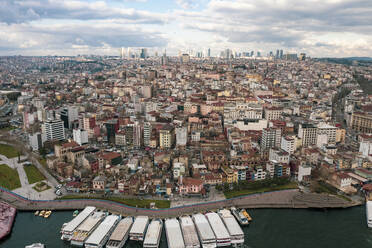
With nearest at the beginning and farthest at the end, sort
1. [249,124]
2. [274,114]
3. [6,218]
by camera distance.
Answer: [6,218] → [249,124] → [274,114]

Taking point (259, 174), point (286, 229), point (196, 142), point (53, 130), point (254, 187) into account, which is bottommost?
point (286, 229)

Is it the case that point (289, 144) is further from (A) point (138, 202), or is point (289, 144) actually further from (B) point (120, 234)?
(B) point (120, 234)

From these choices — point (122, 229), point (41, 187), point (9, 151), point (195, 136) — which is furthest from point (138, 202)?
point (9, 151)

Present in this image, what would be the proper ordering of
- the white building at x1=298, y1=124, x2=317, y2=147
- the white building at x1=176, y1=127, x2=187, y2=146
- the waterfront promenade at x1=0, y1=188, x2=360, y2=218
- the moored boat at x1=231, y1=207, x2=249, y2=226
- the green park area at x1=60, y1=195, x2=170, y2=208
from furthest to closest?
the white building at x1=298, y1=124, x2=317, y2=147 < the white building at x1=176, y1=127, x2=187, y2=146 < the green park area at x1=60, y1=195, x2=170, y2=208 < the waterfront promenade at x1=0, y1=188, x2=360, y2=218 < the moored boat at x1=231, y1=207, x2=249, y2=226

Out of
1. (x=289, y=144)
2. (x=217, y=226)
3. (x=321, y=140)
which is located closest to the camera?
(x=217, y=226)

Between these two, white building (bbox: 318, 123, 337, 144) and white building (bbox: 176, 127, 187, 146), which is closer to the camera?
white building (bbox: 176, 127, 187, 146)

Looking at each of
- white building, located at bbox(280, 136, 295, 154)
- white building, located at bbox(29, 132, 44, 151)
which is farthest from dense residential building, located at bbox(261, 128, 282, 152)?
white building, located at bbox(29, 132, 44, 151)

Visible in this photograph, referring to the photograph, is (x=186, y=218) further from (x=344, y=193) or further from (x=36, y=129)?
(x=36, y=129)

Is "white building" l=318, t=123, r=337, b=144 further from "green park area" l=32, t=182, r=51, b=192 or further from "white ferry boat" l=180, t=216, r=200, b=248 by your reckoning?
"green park area" l=32, t=182, r=51, b=192
